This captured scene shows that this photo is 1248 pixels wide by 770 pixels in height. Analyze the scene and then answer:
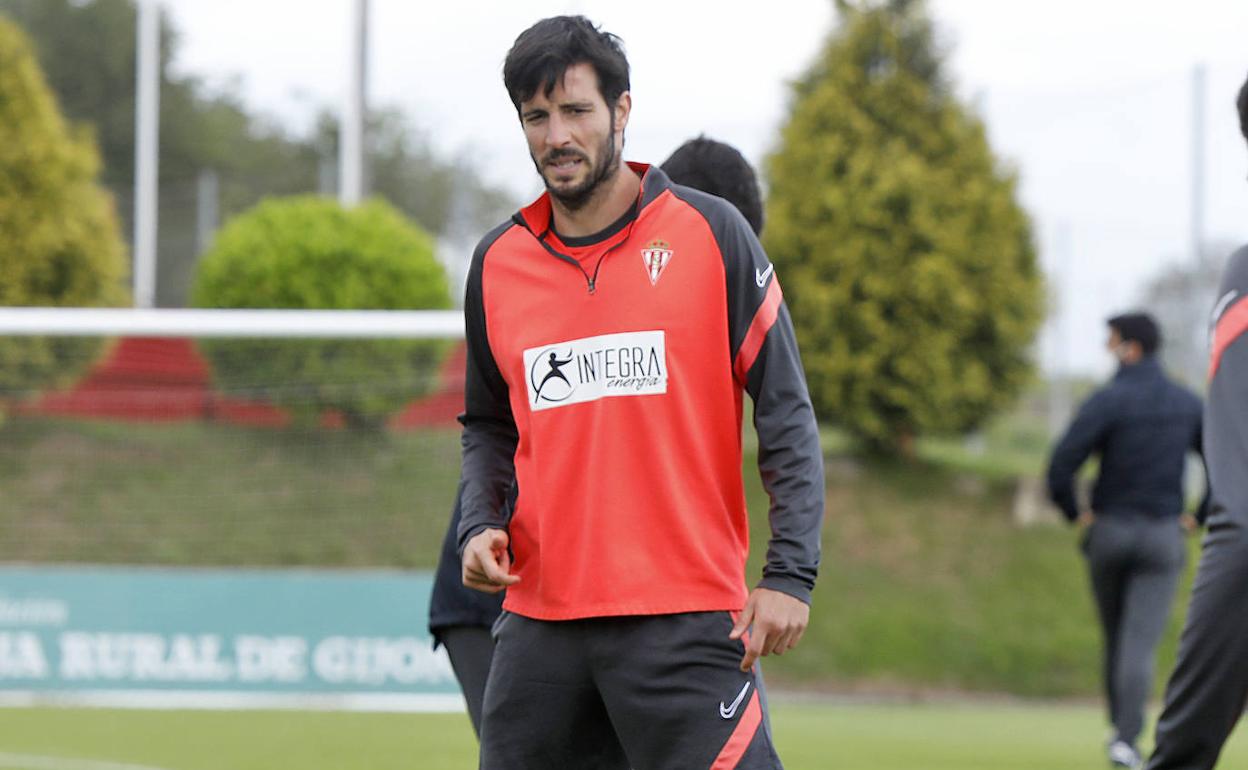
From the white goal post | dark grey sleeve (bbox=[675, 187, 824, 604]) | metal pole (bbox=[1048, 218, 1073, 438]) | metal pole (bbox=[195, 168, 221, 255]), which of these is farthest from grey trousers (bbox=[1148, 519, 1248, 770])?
metal pole (bbox=[195, 168, 221, 255])

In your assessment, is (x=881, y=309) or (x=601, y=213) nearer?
(x=601, y=213)

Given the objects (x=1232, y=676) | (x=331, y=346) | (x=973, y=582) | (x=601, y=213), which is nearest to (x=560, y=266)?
(x=601, y=213)

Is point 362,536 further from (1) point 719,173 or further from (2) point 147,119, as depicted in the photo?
(1) point 719,173

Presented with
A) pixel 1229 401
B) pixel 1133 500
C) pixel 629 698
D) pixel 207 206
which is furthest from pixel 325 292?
pixel 207 206

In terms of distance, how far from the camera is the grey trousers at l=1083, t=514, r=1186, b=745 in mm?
8461

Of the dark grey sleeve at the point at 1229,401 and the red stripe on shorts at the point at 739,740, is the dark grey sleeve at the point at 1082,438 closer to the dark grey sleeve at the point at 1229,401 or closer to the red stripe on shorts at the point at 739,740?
the dark grey sleeve at the point at 1229,401

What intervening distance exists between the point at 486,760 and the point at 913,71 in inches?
591

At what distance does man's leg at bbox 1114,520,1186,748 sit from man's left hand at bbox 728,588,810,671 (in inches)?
227

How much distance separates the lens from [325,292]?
46.4ft

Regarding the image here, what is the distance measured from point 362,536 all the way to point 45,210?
6.22 metres

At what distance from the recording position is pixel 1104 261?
1698cm

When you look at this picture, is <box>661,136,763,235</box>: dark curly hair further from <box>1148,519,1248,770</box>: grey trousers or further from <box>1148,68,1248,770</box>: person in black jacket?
<box>1148,519,1248,770</box>: grey trousers

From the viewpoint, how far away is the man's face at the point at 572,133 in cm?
325

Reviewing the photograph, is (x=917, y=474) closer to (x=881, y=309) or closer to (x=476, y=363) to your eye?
(x=881, y=309)
